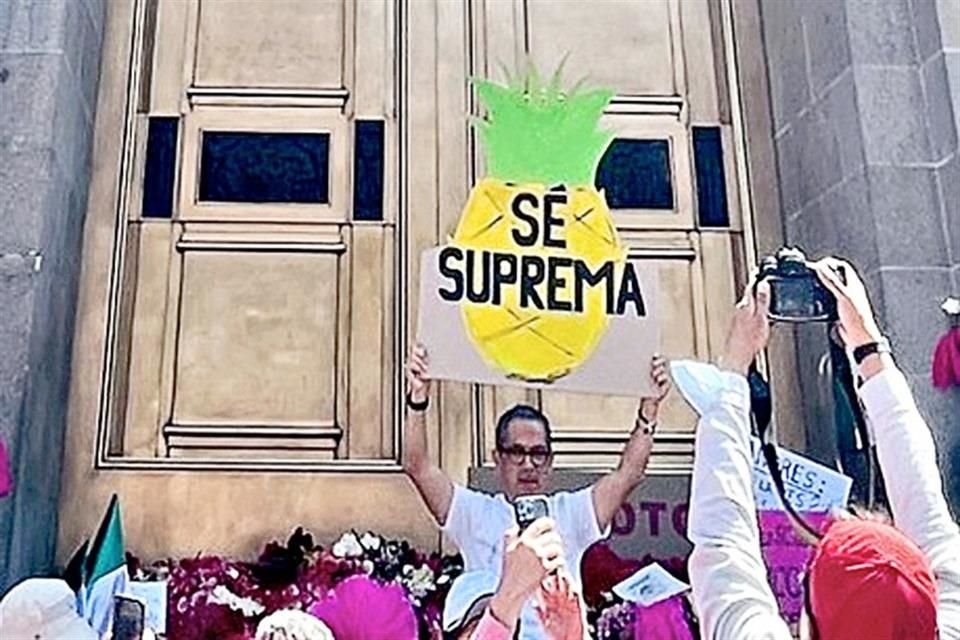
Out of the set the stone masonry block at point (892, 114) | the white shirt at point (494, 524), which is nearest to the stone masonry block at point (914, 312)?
the stone masonry block at point (892, 114)

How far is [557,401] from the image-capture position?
5.94 meters

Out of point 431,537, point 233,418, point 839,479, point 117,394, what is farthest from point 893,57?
point 117,394

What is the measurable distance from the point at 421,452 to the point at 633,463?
686 millimetres

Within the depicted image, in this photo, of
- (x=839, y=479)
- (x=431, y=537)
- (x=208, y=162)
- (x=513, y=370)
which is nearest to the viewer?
(x=513, y=370)

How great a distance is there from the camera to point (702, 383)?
2363 millimetres

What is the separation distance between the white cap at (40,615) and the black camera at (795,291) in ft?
5.11

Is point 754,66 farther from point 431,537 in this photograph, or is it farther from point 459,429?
point 431,537

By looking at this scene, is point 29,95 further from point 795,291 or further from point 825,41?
point 795,291

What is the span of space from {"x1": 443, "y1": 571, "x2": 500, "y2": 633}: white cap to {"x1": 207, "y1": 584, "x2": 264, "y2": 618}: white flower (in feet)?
3.28

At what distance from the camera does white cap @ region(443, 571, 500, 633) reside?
386 cm

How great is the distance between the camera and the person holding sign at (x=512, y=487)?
14.6 feet

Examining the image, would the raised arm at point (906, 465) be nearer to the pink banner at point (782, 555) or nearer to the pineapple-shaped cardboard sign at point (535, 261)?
the pineapple-shaped cardboard sign at point (535, 261)

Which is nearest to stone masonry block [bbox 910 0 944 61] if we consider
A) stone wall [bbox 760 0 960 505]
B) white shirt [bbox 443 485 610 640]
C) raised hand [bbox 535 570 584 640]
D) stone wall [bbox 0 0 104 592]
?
stone wall [bbox 760 0 960 505]

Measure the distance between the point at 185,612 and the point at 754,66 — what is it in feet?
11.7
